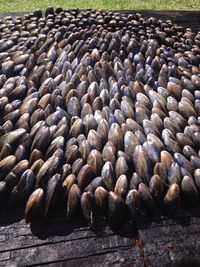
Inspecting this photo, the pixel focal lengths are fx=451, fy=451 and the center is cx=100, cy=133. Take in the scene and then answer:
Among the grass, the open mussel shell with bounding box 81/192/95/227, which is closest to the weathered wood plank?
the open mussel shell with bounding box 81/192/95/227

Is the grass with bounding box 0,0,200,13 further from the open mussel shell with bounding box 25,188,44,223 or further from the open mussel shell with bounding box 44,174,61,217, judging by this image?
the open mussel shell with bounding box 25,188,44,223

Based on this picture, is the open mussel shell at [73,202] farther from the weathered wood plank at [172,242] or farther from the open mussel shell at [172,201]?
the open mussel shell at [172,201]

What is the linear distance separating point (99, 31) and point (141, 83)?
915 mm

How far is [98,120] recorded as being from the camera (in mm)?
2787

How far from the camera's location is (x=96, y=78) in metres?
3.25

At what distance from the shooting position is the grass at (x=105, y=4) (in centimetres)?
738

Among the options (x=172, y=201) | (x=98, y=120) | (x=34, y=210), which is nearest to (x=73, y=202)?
(x=34, y=210)

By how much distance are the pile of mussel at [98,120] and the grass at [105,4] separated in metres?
3.45

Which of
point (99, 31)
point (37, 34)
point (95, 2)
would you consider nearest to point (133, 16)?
Result: point (99, 31)

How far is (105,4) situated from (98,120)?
5142 mm

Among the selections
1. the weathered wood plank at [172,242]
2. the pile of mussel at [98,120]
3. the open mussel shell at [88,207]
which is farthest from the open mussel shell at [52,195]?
the weathered wood plank at [172,242]

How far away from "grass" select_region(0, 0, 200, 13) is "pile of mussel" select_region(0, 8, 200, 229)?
11.3ft

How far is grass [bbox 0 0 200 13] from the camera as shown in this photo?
7383 millimetres

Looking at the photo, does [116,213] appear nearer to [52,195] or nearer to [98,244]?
[98,244]
